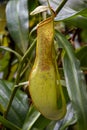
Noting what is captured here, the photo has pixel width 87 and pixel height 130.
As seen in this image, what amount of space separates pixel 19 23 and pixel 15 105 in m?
0.23

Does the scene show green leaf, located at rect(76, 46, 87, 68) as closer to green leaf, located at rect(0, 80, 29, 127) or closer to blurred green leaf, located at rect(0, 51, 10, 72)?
green leaf, located at rect(0, 80, 29, 127)

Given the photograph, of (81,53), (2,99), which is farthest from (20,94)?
(81,53)

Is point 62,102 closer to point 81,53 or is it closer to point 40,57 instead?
point 40,57

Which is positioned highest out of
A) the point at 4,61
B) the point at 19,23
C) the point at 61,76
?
the point at 19,23

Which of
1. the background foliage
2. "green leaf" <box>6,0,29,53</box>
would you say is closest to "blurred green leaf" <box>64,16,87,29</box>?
the background foliage

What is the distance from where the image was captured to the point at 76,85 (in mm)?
550

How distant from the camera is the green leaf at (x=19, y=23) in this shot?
0.82 m

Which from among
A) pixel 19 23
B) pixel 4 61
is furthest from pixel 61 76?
pixel 4 61

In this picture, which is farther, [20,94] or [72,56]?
[20,94]

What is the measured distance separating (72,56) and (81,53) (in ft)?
0.46

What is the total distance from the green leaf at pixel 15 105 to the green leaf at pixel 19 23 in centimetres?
12

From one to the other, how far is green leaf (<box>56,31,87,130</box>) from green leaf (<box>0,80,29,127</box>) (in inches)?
7.9

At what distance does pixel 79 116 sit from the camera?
0.50 m

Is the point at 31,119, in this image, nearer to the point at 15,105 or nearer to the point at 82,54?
the point at 15,105
